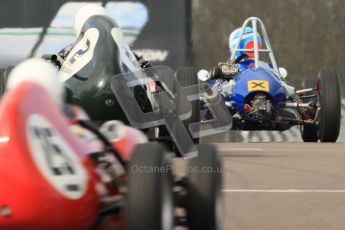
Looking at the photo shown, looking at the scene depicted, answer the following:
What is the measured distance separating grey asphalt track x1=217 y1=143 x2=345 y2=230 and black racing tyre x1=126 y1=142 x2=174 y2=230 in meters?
2.04

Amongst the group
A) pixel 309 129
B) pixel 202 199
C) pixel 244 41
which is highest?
pixel 202 199

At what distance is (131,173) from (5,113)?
1.91ft

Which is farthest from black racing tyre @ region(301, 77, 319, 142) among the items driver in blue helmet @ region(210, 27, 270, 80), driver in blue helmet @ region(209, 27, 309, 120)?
driver in blue helmet @ region(210, 27, 270, 80)

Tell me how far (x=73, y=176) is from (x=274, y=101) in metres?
11.5

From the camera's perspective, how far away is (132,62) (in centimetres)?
1035

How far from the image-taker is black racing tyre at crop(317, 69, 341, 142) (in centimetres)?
1616

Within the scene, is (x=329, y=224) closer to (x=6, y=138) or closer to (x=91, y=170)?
(x=91, y=170)

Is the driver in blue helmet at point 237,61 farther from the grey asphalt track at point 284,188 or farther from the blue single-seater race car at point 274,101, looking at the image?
the grey asphalt track at point 284,188

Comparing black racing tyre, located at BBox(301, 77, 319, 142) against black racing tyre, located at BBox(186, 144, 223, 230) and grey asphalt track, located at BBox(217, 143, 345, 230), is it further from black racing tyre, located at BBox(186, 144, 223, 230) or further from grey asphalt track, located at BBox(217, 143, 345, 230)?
black racing tyre, located at BBox(186, 144, 223, 230)

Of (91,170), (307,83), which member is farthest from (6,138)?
(307,83)

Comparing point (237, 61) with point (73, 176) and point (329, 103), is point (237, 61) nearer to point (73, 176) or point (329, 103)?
point (329, 103)

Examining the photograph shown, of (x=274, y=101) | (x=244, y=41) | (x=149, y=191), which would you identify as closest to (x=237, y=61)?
(x=244, y=41)

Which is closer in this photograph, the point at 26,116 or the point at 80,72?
the point at 26,116

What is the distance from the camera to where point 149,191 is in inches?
195
